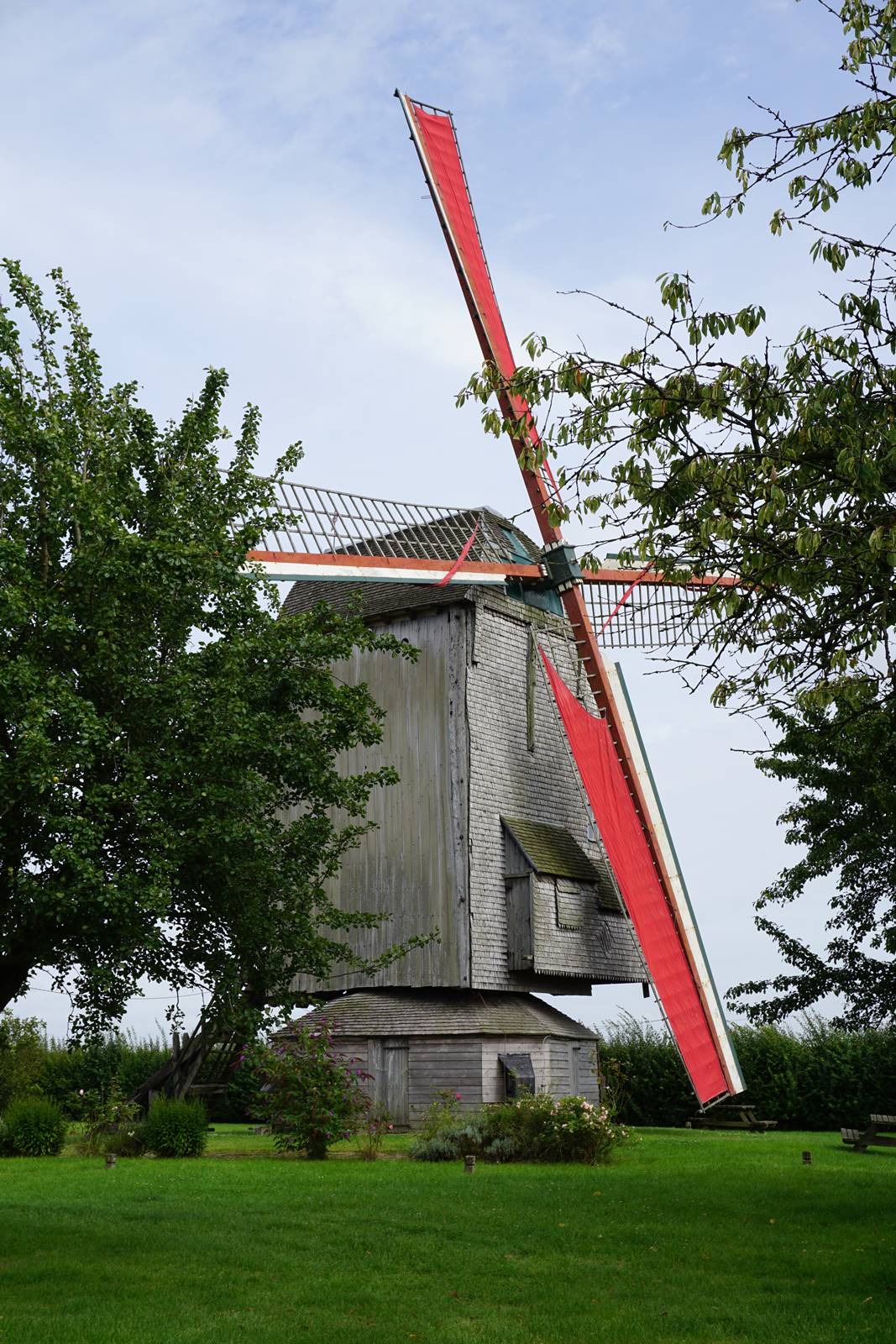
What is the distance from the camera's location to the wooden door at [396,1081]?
88.1ft

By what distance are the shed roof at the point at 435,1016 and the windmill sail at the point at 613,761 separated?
9.58 feet

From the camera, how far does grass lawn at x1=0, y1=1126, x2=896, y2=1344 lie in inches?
411

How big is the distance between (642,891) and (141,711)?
15.8 metres

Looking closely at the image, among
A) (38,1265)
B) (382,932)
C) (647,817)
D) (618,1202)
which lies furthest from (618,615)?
(38,1265)

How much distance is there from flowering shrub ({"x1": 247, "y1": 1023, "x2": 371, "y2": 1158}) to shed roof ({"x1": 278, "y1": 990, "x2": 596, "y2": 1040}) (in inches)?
139

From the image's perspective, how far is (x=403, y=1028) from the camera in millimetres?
26797

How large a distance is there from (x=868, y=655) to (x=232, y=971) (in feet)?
23.9

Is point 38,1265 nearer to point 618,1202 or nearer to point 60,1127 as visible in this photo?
point 618,1202

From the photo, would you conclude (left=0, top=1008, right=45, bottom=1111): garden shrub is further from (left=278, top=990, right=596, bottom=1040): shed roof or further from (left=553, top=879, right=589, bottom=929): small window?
(left=553, top=879, right=589, bottom=929): small window

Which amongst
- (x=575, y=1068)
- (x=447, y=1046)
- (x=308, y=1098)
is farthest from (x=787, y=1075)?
(x=308, y=1098)

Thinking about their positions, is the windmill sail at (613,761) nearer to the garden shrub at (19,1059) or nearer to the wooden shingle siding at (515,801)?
the wooden shingle siding at (515,801)

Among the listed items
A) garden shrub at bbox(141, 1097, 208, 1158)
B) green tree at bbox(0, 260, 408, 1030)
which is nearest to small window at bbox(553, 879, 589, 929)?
garden shrub at bbox(141, 1097, 208, 1158)

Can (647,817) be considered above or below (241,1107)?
above

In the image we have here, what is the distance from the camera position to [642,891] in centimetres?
2658
